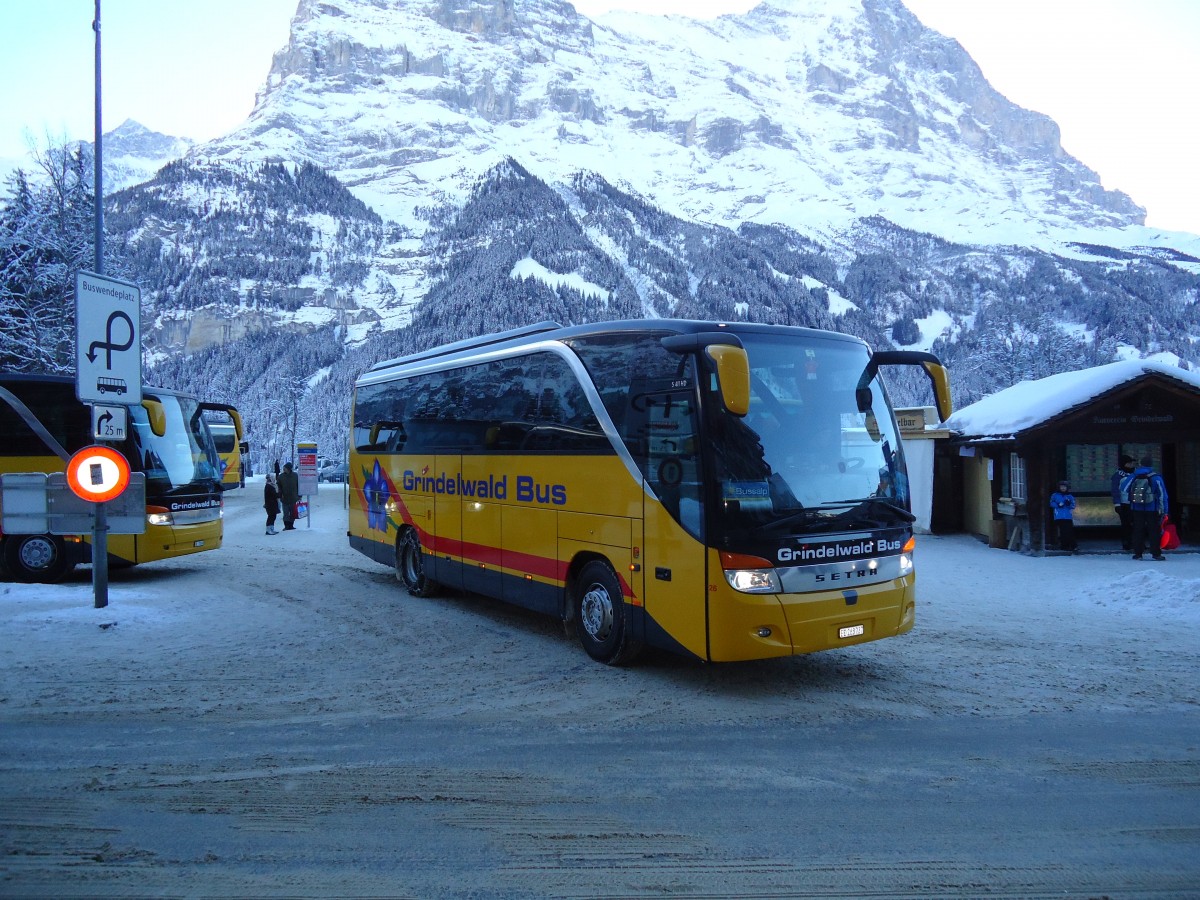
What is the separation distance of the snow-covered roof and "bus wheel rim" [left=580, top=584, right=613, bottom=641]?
9.94 metres

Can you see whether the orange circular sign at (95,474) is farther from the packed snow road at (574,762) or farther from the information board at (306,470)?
the information board at (306,470)

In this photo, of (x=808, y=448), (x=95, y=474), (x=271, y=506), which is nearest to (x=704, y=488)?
(x=808, y=448)

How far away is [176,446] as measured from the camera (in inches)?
491

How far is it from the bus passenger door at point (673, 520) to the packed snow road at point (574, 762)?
0.63m

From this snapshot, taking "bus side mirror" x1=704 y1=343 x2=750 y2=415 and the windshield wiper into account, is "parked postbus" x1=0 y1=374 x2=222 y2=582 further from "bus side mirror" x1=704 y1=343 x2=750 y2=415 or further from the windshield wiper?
the windshield wiper

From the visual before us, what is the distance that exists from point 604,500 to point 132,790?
4.05 meters

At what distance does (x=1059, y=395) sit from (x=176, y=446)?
15599mm

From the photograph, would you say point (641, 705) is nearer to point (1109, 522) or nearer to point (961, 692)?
point (961, 692)

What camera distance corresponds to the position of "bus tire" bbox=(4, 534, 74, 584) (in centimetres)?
1156

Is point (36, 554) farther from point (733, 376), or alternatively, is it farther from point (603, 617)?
point (733, 376)

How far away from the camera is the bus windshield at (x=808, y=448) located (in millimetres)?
6125

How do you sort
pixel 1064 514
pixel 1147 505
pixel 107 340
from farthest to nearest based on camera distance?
pixel 1064 514 < pixel 1147 505 < pixel 107 340

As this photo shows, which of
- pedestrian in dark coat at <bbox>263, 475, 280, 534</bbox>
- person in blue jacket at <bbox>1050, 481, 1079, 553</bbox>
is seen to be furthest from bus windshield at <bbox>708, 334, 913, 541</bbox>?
pedestrian in dark coat at <bbox>263, 475, 280, 534</bbox>

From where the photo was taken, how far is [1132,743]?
5316 mm
